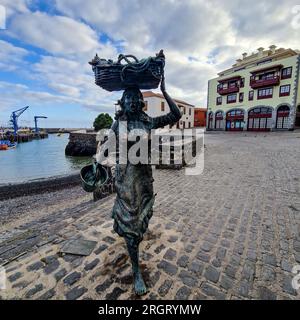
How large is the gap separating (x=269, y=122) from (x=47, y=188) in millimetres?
34199

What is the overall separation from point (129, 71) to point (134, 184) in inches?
49.7

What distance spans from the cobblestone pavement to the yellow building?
101 ft

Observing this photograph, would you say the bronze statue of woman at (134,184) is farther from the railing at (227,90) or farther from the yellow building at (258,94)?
the railing at (227,90)

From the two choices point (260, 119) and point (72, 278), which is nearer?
point (72, 278)

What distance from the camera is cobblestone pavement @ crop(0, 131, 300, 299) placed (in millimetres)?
2105

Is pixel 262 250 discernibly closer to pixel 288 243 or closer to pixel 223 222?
pixel 288 243

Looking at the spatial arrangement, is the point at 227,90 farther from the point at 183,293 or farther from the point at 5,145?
the point at 5,145

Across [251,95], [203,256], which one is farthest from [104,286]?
[251,95]

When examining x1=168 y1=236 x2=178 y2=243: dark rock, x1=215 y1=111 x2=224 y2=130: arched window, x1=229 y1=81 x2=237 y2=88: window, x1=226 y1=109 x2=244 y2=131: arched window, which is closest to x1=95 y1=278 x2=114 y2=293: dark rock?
x1=168 y1=236 x2=178 y2=243: dark rock

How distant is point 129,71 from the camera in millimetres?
1892

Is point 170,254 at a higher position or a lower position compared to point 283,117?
lower

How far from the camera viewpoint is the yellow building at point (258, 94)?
27.4m

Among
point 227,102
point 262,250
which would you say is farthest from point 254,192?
point 227,102
